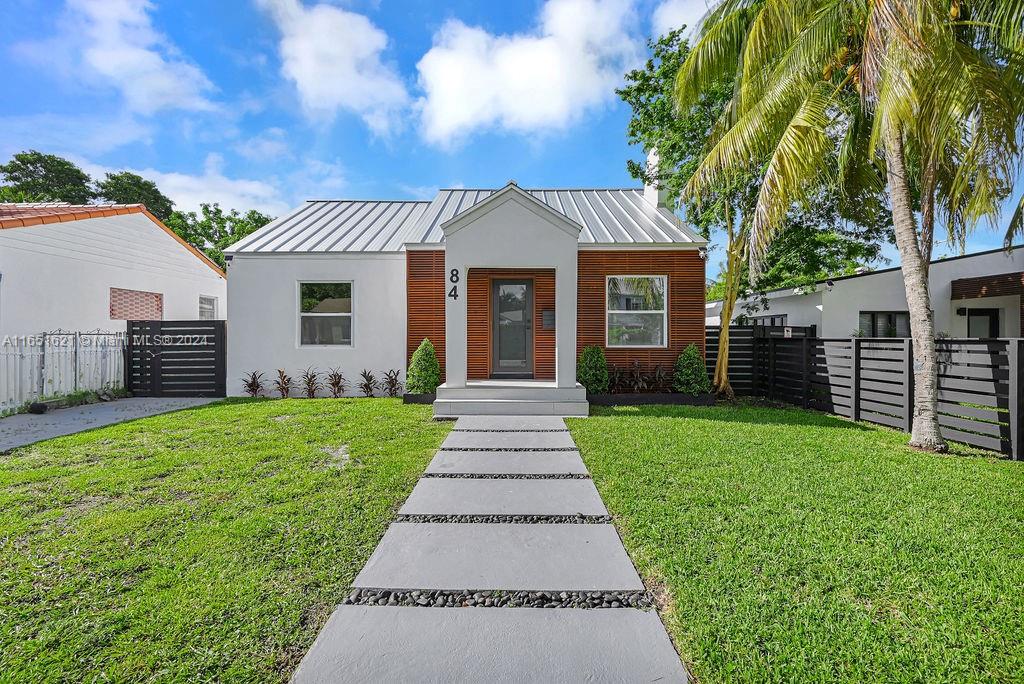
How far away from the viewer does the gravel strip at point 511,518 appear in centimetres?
350

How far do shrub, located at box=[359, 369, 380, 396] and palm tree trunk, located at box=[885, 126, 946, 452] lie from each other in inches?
373

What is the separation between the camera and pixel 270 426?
6.76 meters

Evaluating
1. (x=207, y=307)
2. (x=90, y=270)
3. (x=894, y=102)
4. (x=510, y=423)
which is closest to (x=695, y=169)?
(x=894, y=102)

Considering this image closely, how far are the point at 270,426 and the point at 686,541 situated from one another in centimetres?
619

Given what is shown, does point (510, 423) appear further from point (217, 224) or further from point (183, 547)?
point (217, 224)

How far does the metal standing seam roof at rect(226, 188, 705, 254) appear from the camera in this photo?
9961 mm

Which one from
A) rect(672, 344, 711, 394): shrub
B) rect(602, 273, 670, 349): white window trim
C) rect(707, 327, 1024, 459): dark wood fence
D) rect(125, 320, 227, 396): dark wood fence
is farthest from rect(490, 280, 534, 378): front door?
rect(125, 320, 227, 396): dark wood fence

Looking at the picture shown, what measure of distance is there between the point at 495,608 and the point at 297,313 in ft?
30.5

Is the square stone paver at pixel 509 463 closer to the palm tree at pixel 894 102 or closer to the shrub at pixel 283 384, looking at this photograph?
the palm tree at pixel 894 102

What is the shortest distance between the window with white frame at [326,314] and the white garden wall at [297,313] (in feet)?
0.54

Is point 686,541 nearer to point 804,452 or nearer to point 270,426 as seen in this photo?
point 804,452

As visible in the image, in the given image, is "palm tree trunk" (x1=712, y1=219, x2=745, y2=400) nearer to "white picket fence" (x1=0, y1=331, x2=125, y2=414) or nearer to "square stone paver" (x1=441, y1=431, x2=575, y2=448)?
"square stone paver" (x1=441, y1=431, x2=575, y2=448)

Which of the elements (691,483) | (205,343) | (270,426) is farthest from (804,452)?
(205,343)

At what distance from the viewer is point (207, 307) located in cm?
1514
